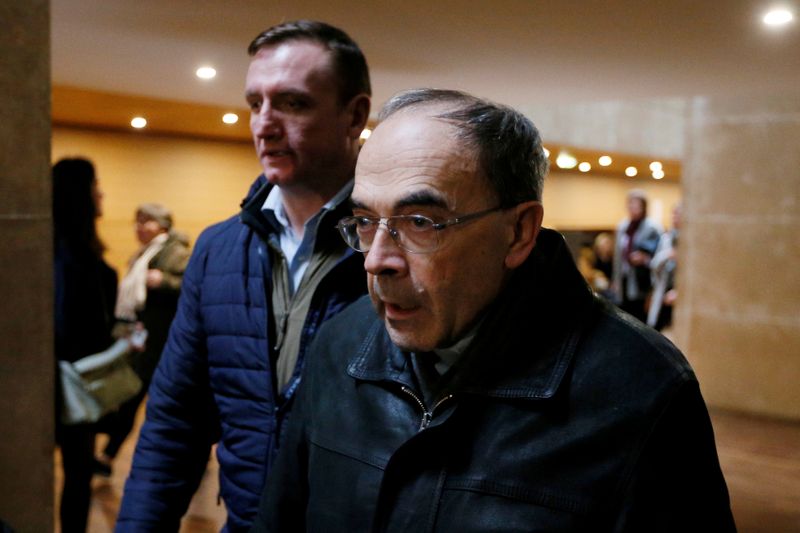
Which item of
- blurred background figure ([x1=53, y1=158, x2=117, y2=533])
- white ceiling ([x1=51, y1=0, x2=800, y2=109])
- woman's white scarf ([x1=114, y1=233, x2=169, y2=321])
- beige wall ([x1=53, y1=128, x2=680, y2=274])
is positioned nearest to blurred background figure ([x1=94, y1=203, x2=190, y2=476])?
woman's white scarf ([x1=114, y1=233, x2=169, y2=321])

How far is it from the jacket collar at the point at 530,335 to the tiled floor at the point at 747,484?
2.94 metres

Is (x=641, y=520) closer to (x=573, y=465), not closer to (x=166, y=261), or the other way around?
(x=573, y=465)

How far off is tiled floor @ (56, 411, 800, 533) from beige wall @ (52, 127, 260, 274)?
314 centimetres

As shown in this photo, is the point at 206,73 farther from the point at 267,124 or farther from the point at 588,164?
the point at 588,164

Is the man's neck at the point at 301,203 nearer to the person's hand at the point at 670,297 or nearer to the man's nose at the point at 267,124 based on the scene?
the man's nose at the point at 267,124

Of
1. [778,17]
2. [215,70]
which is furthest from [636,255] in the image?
[215,70]

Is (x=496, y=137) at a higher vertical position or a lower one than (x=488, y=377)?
higher

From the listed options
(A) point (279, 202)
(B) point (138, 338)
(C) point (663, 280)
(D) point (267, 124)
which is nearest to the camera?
(D) point (267, 124)

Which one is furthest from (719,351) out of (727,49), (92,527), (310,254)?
(310,254)

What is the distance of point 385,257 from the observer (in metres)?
1.27

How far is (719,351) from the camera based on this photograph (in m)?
7.52

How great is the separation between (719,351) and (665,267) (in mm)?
1143

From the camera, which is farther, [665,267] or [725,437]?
[665,267]

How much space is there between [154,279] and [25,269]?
271 centimetres
